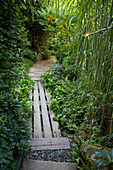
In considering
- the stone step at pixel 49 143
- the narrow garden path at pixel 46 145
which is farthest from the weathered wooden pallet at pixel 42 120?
the stone step at pixel 49 143

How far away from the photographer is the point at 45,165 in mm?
1665

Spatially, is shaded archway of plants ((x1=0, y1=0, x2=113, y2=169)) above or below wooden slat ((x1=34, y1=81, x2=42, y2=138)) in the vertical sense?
above

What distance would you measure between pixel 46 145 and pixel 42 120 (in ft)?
2.55

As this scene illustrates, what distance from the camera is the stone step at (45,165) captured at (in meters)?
1.61

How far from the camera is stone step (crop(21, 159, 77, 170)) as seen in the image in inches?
63.5

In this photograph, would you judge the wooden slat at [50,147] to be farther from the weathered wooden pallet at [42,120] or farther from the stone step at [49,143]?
the weathered wooden pallet at [42,120]

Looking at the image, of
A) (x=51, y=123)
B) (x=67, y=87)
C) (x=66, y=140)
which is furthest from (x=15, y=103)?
(x=67, y=87)

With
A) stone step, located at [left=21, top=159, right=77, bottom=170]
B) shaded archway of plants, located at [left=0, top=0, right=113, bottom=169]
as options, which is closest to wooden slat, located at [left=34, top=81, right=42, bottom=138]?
shaded archway of plants, located at [left=0, top=0, right=113, bottom=169]

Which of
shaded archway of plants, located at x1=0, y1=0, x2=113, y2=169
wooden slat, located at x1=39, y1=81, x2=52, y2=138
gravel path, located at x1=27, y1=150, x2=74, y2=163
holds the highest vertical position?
shaded archway of plants, located at x1=0, y1=0, x2=113, y2=169

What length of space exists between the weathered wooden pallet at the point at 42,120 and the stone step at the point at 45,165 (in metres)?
0.64

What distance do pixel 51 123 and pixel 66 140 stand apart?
616 millimetres

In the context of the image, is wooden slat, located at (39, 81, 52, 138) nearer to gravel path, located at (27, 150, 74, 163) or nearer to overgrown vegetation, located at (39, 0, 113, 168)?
overgrown vegetation, located at (39, 0, 113, 168)

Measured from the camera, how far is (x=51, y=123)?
2760mm

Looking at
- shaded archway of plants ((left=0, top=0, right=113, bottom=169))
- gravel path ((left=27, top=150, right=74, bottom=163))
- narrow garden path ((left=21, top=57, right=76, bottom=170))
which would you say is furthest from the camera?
gravel path ((left=27, top=150, right=74, bottom=163))
